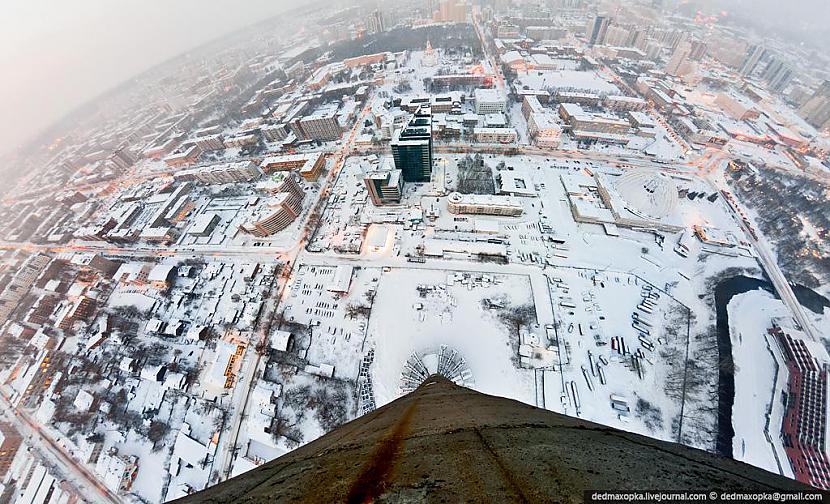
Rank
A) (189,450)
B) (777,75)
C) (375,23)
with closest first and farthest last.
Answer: (189,450) < (777,75) < (375,23)

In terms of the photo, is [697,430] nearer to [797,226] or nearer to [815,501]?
[815,501]

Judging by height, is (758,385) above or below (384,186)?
below

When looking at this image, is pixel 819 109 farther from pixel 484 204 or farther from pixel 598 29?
pixel 484 204

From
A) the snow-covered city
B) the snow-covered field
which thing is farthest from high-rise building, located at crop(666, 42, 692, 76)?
the snow-covered field

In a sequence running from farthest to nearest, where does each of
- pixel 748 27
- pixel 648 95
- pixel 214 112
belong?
pixel 748 27
pixel 214 112
pixel 648 95

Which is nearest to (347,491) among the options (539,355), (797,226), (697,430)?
(539,355)

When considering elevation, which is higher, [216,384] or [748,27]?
[748,27]

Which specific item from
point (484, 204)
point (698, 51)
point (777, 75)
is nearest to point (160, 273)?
point (484, 204)
